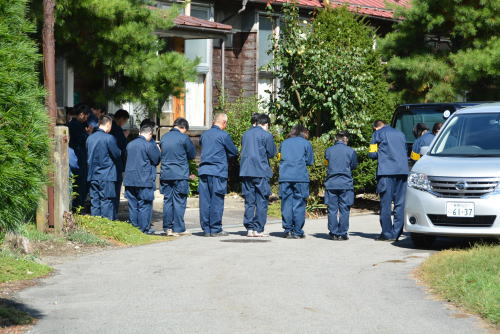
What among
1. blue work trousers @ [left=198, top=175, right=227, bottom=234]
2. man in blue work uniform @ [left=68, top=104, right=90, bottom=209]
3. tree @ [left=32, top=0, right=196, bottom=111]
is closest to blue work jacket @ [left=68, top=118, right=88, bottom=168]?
man in blue work uniform @ [left=68, top=104, right=90, bottom=209]

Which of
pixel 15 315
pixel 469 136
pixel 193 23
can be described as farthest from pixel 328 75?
pixel 15 315

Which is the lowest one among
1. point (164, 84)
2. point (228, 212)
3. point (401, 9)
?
point (228, 212)

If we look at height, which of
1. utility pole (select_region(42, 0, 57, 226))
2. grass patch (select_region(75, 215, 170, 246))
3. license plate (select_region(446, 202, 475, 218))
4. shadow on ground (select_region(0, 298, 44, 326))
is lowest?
grass patch (select_region(75, 215, 170, 246))

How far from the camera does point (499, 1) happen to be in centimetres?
2402

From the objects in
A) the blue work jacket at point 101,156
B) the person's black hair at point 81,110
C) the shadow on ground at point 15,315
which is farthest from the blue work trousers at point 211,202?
the shadow on ground at point 15,315

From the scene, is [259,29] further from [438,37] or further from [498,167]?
[498,167]

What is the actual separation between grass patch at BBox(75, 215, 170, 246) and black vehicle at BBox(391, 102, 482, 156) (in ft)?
Result: 19.5

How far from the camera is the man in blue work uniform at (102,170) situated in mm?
15047

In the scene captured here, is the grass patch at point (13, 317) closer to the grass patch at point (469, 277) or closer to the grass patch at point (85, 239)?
the grass patch at point (469, 277)

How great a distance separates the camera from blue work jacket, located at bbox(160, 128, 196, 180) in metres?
15.2

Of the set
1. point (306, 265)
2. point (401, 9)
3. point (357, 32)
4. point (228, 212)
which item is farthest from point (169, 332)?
point (401, 9)

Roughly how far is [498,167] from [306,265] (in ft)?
9.34

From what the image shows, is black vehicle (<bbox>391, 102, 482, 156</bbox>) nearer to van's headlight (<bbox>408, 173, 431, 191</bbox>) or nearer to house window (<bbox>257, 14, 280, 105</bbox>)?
van's headlight (<bbox>408, 173, 431, 191</bbox>)

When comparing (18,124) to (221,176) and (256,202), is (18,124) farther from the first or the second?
(256,202)
